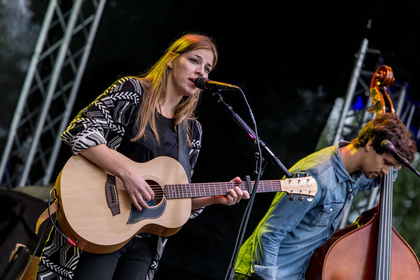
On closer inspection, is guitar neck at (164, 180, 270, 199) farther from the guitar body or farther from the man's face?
the man's face

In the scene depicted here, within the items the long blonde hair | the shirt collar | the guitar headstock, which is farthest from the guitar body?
the shirt collar

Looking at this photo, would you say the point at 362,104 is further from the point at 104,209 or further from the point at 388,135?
the point at 104,209

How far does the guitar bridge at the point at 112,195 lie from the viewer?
8.21 feet

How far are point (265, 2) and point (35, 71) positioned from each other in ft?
8.49

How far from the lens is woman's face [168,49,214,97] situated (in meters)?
2.80

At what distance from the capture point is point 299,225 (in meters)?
2.97

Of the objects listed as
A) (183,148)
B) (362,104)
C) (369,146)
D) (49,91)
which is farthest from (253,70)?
(183,148)

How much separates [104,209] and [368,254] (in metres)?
1.55

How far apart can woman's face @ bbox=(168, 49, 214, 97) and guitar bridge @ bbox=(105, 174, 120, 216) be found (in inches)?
25.8

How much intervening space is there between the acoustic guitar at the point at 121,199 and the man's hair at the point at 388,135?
523 mm

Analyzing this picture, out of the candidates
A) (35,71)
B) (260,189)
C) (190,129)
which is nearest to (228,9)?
(35,71)

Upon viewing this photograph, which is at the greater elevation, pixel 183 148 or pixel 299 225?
pixel 183 148

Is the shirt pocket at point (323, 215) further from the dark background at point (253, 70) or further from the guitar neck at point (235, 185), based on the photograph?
the dark background at point (253, 70)

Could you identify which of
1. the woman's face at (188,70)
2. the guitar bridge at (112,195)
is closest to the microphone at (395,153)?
the woman's face at (188,70)
